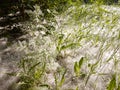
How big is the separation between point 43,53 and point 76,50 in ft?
2.13

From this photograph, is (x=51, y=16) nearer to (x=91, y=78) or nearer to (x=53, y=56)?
(x=53, y=56)

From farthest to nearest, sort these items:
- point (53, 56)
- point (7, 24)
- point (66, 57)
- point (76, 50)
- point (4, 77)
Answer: point (7, 24)
point (76, 50)
point (66, 57)
point (53, 56)
point (4, 77)

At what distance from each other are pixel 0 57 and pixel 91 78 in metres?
1.13

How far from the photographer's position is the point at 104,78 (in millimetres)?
2051

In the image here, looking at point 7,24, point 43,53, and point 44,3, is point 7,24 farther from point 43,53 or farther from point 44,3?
point 43,53

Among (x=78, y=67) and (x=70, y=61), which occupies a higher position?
(x=78, y=67)

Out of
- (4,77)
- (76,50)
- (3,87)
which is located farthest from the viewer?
(76,50)

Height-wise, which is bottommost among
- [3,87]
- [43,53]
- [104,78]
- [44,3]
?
[104,78]

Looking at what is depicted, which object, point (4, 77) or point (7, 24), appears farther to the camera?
point (7, 24)

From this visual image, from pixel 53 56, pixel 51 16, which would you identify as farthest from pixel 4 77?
pixel 51 16

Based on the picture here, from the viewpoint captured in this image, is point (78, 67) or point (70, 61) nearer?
point (78, 67)

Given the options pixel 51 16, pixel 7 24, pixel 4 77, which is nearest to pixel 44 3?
pixel 51 16

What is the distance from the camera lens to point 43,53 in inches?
82.2

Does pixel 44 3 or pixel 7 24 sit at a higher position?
pixel 44 3
